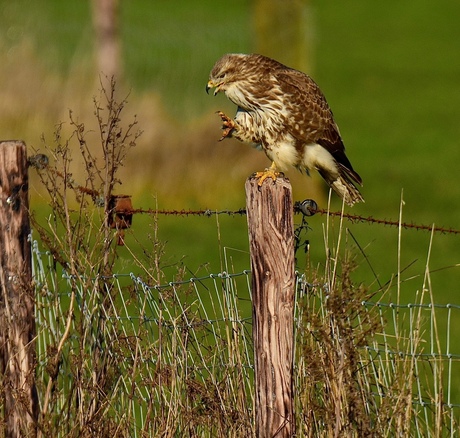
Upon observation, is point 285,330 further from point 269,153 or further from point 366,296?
point 269,153

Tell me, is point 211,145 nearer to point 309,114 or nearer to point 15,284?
point 309,114

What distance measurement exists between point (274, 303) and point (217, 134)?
11.2 metres

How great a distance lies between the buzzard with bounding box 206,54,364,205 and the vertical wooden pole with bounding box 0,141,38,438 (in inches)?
56.2

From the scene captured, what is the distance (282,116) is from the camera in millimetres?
7312

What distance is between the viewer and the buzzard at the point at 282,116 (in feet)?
23.8

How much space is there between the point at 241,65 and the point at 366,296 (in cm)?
278

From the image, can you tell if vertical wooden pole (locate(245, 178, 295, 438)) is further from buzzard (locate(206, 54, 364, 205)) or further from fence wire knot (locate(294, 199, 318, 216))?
buzzard (locate(206, 54, 364, 205))

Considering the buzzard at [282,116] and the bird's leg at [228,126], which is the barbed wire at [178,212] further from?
the buzzard at [282,116]

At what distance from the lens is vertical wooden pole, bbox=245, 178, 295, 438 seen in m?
4.98

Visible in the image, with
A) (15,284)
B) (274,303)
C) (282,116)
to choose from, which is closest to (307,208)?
(274,303)

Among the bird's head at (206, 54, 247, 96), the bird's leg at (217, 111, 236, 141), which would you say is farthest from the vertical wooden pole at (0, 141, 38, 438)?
the bird's head at (206, 54, 247, 96)

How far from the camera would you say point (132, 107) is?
16625 millimetres

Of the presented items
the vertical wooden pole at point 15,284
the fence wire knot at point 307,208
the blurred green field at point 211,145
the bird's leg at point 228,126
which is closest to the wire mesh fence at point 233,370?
the vertical wooden pole at point 15,284

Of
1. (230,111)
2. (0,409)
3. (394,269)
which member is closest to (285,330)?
(0,409)
